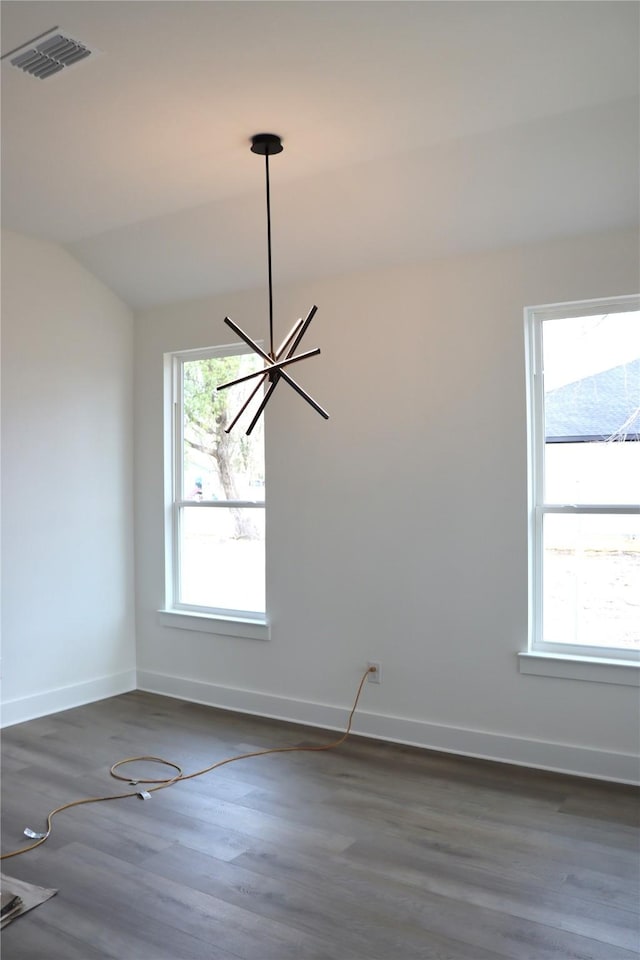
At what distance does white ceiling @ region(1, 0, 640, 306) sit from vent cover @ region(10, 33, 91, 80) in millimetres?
48

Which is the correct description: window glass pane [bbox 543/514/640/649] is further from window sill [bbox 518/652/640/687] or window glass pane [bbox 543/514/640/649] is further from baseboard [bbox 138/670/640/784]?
baseboard [bbox 138/670/640/784]

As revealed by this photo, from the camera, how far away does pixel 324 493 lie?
4598mm

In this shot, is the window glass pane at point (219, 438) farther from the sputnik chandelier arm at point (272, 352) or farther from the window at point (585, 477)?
the window at point (585, 477)

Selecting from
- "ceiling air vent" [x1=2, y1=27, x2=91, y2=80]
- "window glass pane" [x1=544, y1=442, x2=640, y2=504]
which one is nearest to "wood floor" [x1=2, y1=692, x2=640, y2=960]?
"window glass pane" [x1=544, y1=442, x2=640, y2=504]

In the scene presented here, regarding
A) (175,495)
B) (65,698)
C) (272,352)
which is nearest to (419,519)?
(272,352)

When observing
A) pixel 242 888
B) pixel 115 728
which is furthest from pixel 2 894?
pixel 115 728

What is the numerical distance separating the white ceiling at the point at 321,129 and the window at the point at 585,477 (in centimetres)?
54

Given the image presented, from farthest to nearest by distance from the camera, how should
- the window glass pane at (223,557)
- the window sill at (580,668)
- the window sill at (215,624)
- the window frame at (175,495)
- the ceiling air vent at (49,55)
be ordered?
the window frame at (175,495)
the window glass pane at (223,557)
the window sill at (215,624)
the window sill at (580,668)
the ceiling air vent at (49,55)

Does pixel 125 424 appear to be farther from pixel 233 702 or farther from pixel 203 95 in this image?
pixel 203 95

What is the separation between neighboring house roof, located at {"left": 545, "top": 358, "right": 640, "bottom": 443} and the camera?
12.4 ft

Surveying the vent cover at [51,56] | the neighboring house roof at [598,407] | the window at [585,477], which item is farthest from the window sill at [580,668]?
the vent cover at [51,56]

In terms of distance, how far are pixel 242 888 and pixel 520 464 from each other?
2335 mm

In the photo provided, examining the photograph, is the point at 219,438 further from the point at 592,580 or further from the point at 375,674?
the point at 592,580

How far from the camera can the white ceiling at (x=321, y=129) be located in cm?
256
